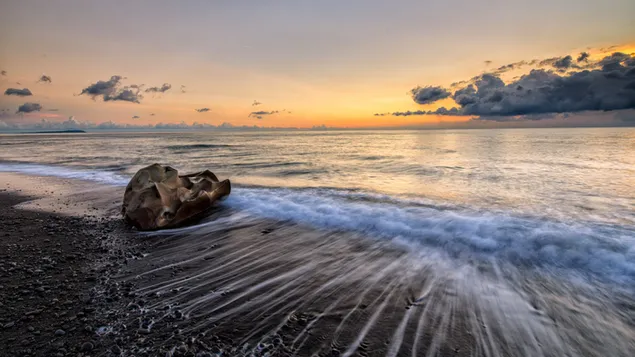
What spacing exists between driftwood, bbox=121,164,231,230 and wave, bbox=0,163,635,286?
1141mm

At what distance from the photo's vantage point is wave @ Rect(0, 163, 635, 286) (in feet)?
16.5

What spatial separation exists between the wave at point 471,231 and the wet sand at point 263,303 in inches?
35.5

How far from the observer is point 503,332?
3.16 m

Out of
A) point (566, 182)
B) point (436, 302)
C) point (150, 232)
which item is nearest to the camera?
point (436, 302)

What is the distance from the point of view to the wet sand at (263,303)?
9.66ft

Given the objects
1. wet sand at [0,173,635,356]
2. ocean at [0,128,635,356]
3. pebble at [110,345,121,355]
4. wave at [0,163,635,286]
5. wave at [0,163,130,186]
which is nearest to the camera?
pebble at [110,345,121,355]

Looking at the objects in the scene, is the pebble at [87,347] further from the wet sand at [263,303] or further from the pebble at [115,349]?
the pebble at [115,349]

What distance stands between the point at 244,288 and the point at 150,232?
3746mm

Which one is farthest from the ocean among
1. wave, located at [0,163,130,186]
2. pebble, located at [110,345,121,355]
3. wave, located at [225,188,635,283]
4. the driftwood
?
wave, located at [0,163,130,186]

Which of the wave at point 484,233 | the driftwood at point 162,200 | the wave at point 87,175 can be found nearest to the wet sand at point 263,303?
the driftwood at point 162,200

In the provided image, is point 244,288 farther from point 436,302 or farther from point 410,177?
point 410,177

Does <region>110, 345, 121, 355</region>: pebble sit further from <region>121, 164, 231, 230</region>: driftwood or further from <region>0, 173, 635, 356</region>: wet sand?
<region>121, 164, 231, 230</region>: driftwood

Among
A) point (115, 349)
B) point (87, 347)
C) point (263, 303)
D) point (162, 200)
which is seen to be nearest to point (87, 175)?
point (162, 200)

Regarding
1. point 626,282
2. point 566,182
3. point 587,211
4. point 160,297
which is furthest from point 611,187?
point 160,297
